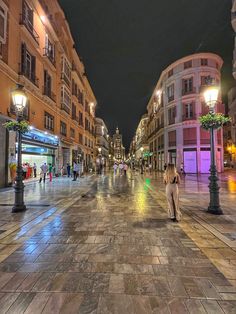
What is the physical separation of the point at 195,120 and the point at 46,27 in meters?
22.9

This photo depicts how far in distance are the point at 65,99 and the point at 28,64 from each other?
939 centimetres

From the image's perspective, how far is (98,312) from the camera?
96.1 inches

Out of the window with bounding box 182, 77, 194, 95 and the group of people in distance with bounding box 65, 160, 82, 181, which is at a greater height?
the window with bounding box 182, 77, 194, 95

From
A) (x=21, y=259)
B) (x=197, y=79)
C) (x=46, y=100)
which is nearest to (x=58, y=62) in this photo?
(x=46, y=100)

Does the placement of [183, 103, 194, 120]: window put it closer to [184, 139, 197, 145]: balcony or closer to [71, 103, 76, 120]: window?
[184, 139, 197, 145]: balcony

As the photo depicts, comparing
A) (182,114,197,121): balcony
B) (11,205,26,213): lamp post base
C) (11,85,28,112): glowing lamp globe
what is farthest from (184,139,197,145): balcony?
(11,205,26,213): lamp post base

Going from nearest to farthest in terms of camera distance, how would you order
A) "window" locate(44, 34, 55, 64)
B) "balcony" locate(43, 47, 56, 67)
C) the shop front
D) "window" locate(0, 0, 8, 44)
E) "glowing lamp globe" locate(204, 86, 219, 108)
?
"glowing lamp globe" locate(204, 86, 219, 108) → "window" locate(0, 0, 8, 44) → the shop front → "balcony" locate(43, 47, 56, 67) → "window" locate(44, 34, 55, 64)

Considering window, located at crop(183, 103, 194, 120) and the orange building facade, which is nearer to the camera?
the orange building facade

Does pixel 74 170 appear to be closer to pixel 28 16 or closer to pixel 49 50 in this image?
pixel 49 50

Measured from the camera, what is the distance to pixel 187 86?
3238 centimetres

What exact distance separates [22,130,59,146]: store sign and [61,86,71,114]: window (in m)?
4.67

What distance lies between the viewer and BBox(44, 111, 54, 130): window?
20.6m

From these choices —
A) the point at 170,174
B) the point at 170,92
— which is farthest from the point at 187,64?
the point at 170,174

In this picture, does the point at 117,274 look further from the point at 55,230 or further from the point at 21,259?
the point at 55,230
